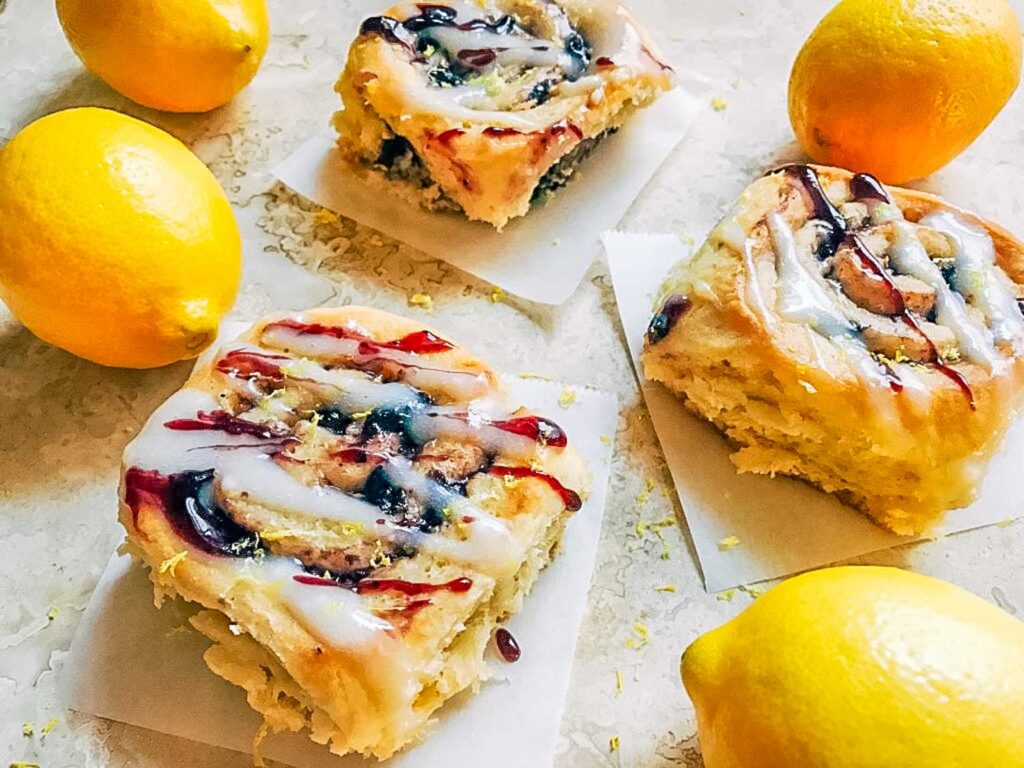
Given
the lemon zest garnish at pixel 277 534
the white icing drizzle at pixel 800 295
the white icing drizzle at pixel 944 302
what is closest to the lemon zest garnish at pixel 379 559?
the lemon zest garnish at pixel 277 534

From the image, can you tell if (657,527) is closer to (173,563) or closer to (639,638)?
(639,638)

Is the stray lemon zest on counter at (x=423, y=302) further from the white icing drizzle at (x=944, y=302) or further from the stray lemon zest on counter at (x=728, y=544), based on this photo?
the white icing drizzle at (x=944, y=302)

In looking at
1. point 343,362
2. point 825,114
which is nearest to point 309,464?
point 343,362

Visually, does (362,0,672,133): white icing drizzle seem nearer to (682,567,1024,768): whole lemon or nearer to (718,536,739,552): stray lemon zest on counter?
(718,536,739,552): stray lemon zest on counter

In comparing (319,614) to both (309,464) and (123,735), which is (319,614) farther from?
(123,735)

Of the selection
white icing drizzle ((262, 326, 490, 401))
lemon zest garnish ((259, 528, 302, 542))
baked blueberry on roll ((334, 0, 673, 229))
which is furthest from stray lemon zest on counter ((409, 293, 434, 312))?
lemon zest garnish ((259, 528, 302, 542))
